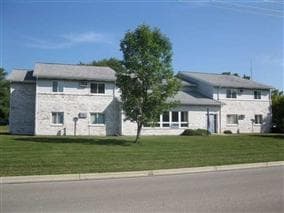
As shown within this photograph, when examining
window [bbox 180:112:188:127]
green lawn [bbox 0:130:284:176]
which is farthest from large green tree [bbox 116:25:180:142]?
window [bbox 180:112:188:127]

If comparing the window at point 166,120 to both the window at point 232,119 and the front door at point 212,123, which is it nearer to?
the front door at point 212,123

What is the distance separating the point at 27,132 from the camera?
121ft

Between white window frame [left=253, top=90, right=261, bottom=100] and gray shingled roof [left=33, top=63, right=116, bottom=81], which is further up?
gray shingled roof [left=33, top=63, right=116, bottom=81]

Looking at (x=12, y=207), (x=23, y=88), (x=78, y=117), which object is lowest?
(x=12, y=207)

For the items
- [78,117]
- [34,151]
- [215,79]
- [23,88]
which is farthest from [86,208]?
[215,79]

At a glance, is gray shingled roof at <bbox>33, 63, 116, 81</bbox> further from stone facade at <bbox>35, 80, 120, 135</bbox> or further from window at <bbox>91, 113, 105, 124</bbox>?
window at <bbox>91, 113, 105, 124</bbox>

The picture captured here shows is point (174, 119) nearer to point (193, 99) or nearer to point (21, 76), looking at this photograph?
point (193, 99)

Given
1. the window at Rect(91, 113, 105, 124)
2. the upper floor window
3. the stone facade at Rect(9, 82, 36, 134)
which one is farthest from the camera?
the upper floor window

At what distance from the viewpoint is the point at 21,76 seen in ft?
126

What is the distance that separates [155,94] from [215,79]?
22878mm

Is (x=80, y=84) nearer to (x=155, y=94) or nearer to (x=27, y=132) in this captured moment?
(x=27, y=132)

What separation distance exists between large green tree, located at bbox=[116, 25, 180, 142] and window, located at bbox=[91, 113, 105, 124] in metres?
11.9

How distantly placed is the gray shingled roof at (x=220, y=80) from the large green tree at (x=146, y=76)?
1902 centimetres

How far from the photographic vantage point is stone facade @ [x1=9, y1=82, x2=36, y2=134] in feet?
121
